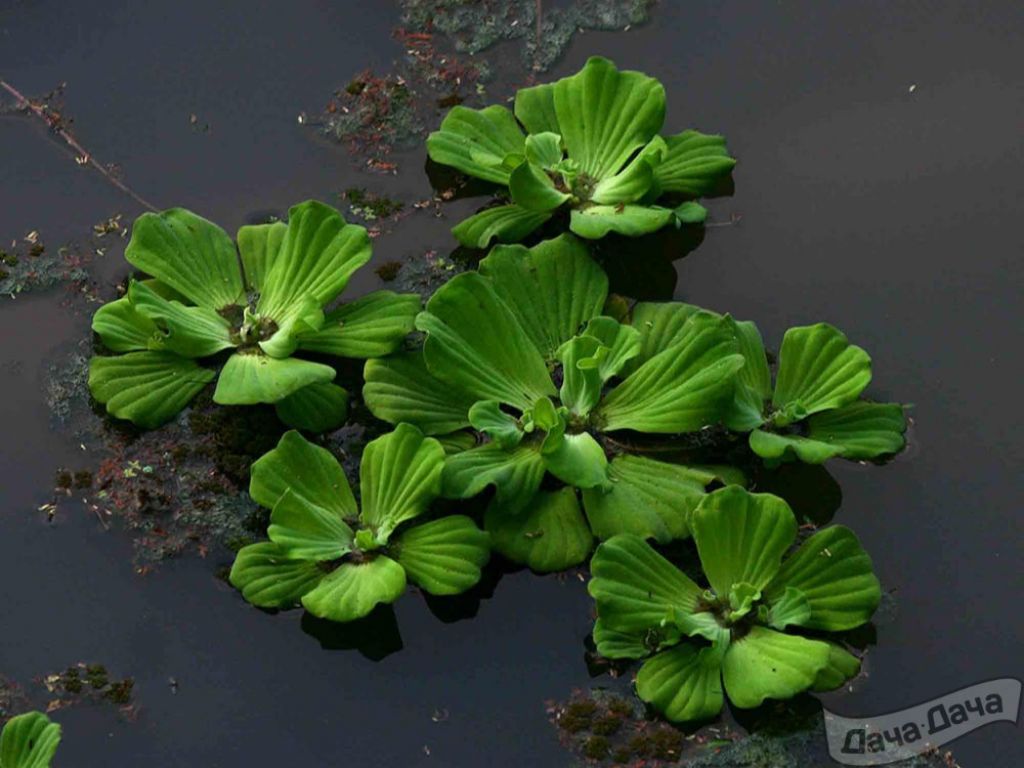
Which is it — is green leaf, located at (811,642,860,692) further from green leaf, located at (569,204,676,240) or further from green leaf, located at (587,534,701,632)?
green leaf, located at (569,204,676,240)

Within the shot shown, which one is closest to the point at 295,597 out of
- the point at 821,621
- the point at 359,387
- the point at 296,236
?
the point at 359,387

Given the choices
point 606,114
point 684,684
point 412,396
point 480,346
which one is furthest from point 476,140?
point 684,684

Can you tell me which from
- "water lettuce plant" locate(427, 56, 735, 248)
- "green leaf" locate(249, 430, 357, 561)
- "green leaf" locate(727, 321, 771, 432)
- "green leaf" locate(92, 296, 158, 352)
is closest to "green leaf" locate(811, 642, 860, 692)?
"green leaf" locate(727, 321, 771, 432)

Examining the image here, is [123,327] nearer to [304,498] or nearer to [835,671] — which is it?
[304,498]

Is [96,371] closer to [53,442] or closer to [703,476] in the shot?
[53,442]

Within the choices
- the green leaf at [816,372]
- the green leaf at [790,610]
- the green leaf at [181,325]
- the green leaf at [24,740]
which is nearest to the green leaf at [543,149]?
the green leaf at [816,372]
